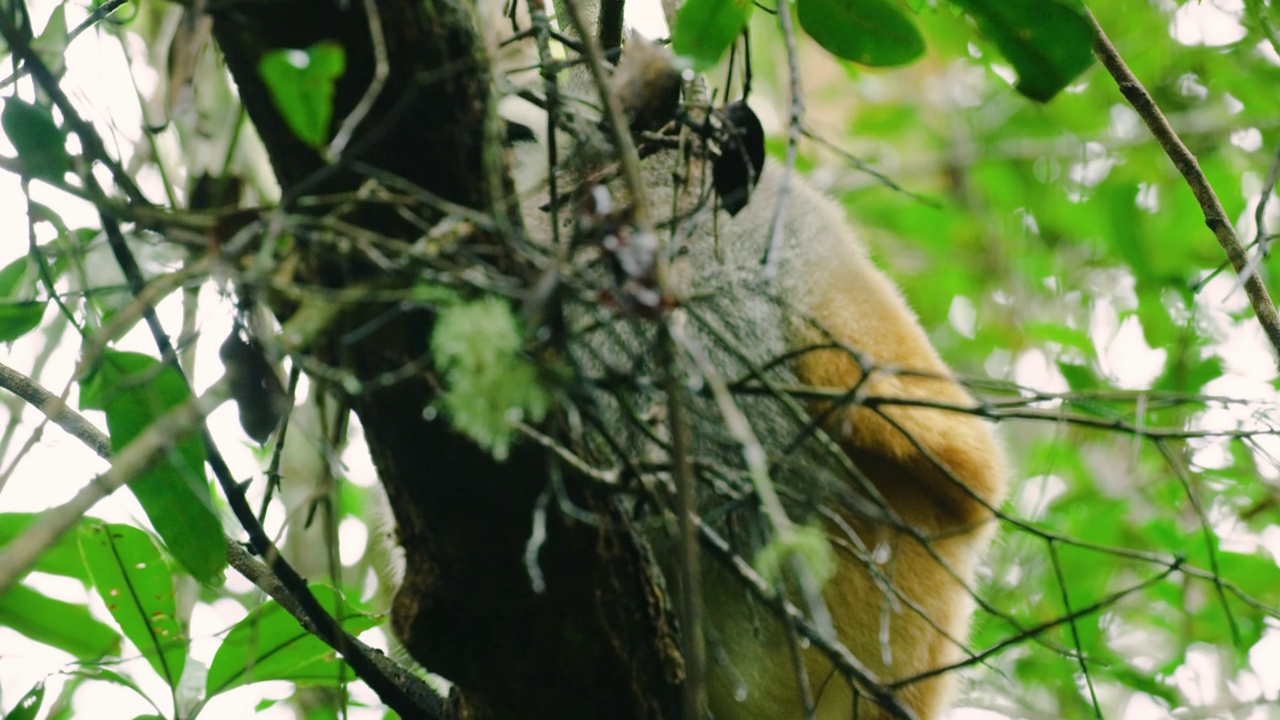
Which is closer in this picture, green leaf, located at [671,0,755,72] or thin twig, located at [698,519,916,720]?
thin twig, located at [698,519,916,720]

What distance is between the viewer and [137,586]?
1.86 metres

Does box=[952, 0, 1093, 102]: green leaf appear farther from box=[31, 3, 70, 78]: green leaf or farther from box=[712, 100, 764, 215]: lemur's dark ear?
box=[31, 3, 70, 78]: green leaf

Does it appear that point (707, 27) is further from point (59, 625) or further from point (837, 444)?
point (59, 625)

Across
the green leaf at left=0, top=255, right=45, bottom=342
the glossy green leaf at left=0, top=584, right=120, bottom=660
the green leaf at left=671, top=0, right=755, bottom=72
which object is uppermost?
the green leaf at left=671, top=0, right=755, bottom=72

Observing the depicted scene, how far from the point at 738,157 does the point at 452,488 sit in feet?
1.88

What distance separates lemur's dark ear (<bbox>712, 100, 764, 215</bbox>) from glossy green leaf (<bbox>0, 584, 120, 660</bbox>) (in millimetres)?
1548

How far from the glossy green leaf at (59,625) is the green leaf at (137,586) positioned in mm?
234

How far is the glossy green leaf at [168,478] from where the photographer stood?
1.40 meters

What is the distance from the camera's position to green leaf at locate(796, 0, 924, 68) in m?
1.51

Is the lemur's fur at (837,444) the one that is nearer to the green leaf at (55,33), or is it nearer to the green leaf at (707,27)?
the green leaf at (707,27)

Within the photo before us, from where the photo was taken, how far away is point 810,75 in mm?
7570

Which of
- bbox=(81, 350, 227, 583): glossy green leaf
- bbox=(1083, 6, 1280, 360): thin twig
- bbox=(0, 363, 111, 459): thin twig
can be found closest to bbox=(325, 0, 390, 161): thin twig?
bbox=(81, 350, 227, 583): glossy green leaf

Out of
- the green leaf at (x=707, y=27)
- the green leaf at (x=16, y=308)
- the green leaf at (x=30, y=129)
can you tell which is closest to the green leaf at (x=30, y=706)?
the green leaf at (x=16, y=308)

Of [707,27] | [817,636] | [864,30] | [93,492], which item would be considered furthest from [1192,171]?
[93,492]
